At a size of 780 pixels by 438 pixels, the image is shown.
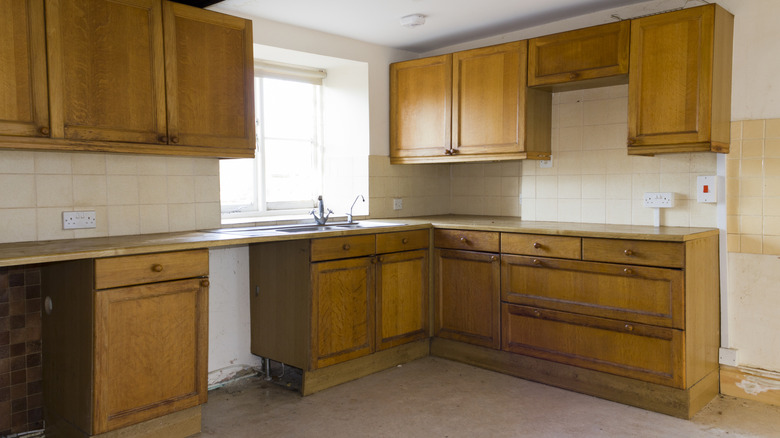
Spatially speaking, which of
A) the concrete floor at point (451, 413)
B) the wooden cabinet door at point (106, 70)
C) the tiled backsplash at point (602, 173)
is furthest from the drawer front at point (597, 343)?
the wooden cabinet door at point (106, 70)

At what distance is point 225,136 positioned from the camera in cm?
314

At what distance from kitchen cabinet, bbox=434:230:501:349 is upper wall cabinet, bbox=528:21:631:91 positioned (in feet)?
3.47

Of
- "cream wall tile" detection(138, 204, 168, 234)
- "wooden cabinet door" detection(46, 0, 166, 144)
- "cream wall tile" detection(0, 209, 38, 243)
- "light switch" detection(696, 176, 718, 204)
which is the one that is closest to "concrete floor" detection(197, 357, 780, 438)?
"cream wall tile" detection(138, 204, 168, 234)

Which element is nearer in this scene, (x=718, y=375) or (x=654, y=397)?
(x=654, y=397)

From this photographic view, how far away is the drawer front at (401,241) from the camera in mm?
3596

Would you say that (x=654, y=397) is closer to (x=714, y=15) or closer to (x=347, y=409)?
(x=347, y=409)

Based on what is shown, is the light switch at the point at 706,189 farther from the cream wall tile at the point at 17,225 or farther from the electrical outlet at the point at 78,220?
the cream wall tile at the point at 17,225

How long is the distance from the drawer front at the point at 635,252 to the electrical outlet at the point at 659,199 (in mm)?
616

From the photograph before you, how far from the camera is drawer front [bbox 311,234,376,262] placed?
3232 mm

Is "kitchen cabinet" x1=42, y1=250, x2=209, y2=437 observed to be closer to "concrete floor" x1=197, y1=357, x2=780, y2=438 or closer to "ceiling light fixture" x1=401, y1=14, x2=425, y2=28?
"concrete floor" x1=197, y1=357, x2=780, y2=438

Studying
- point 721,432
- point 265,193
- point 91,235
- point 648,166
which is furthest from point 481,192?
point 91,235

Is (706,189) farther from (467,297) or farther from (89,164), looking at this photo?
(89,164)

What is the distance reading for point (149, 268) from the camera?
8.30 feet

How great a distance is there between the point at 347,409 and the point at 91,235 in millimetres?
1589
